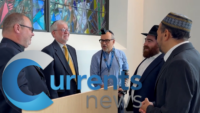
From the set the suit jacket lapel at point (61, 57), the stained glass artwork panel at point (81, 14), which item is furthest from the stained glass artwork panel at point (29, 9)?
the suit jacket lapel at point (61, 57)

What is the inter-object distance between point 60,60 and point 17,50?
0.83 metres

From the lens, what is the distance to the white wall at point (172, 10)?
161 inches

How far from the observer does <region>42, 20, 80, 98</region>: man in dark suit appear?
7.94ft

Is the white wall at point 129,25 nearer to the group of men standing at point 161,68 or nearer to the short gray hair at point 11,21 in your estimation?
the group of men standing at point 161,68

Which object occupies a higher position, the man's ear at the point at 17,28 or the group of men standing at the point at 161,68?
the man's ear at the point at 17,28

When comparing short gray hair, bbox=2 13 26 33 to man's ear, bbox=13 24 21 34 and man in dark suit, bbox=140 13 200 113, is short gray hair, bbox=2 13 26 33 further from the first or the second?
man in dark suit, bbox=140 13 200 113

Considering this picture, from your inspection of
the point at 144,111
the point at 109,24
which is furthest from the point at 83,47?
the point at 144,111

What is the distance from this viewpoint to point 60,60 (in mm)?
2527

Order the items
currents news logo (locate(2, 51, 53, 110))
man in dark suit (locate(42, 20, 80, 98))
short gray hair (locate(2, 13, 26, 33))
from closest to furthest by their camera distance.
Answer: currents news logo (locate(2, 51, 53, 110)) < short gray hair (locate(2, 13, 26, 33)) < man in dark suit (locate(42, 20, 80, 98))

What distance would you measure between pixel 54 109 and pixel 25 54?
0.73 m

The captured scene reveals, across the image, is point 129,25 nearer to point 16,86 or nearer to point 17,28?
point 17,28

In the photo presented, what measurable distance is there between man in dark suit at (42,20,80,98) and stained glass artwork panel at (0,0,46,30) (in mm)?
1030

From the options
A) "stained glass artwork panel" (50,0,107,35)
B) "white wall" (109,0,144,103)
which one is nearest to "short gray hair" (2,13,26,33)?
"stained glass artwork panel" (50,0,107,35)

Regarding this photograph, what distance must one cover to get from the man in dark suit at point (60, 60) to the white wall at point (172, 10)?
2.71 m
